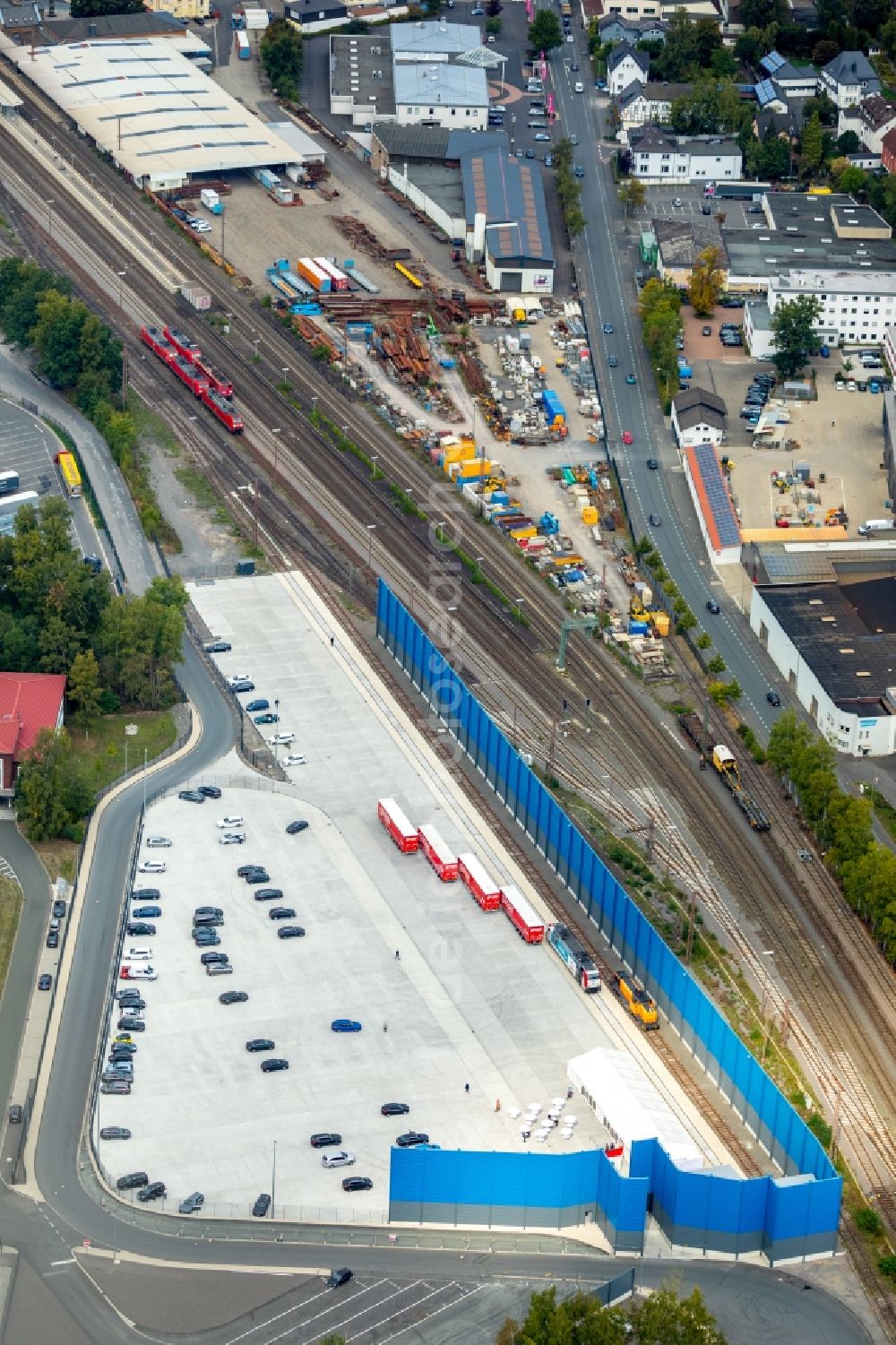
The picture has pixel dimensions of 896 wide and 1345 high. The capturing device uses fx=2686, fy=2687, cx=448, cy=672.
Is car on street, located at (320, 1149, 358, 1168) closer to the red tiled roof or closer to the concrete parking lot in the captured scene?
the concrete parking lot

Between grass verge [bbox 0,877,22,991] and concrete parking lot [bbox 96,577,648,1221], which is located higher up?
grass verge [bbox 0,877,22,991]

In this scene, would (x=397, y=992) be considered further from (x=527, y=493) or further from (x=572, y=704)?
(x=527, y=493)

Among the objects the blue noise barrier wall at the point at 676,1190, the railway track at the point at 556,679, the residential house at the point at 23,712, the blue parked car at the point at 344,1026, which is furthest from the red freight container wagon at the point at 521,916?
the residential house at the point at 23,712

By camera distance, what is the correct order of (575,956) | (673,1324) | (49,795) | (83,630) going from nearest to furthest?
(673,1324) → (575,956) → (49,795) → (83,630)

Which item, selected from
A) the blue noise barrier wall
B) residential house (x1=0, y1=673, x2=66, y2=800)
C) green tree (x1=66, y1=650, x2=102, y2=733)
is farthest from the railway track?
residential house (x1=0, y1=673, x2=66, y2=800)

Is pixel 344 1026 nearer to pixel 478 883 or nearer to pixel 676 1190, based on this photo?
pixel 478 883

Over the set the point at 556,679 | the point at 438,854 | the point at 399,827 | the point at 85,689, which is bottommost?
the point at 556,679

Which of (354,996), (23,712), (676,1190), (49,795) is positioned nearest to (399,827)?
(354,996)

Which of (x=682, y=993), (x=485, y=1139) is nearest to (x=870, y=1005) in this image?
(x=682, y=993)
